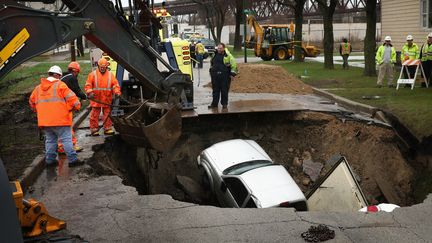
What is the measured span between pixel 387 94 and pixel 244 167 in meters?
7.79

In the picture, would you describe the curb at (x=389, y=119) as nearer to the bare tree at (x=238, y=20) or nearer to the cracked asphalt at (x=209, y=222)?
the cracked asphalt at (x=209, y=222)

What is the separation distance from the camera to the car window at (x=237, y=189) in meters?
9.12

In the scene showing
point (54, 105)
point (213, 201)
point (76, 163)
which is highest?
point (54, 105)

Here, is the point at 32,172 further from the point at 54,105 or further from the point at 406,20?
the point at 406,20

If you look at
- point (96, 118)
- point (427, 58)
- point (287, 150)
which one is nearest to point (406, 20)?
point (427, 58)

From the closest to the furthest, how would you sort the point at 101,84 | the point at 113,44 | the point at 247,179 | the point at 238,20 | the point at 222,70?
the point at 113,44 → the point at 247,179 → the point at 101,84 → the point at 222,70 → the point at 238,20

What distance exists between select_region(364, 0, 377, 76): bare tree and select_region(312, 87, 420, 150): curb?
576cm

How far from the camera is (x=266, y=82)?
20.2m

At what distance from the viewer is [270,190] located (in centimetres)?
879

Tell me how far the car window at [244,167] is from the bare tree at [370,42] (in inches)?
489

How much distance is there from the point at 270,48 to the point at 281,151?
24369 millimetres

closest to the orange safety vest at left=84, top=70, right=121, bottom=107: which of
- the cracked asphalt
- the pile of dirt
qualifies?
the cracked asphalt

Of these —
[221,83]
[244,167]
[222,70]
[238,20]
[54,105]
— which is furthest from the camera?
[238,20]

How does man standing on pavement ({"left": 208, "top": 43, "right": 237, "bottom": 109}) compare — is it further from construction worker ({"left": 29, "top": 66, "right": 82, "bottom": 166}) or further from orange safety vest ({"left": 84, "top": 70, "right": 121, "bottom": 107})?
construction worker ({"left": 29, "top": 66, "right": 82, "bottom": 166})
